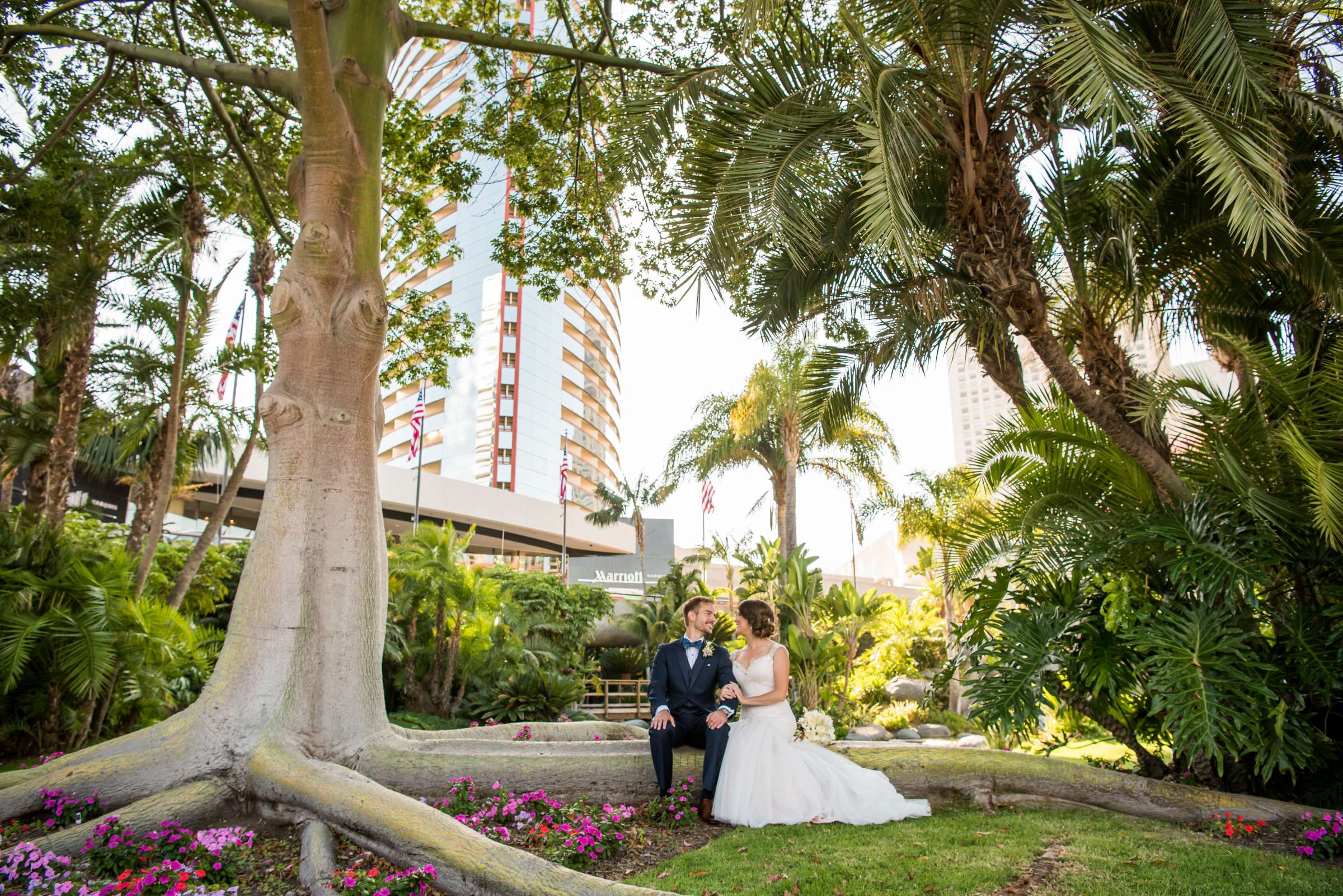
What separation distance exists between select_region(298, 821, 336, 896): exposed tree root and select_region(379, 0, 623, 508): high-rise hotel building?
5590 cm

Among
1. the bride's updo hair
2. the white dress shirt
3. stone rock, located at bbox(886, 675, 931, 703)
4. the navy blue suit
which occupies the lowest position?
stone rock, located at bbox(886, 675, 931, 703)

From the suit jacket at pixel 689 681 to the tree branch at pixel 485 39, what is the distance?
200 inches

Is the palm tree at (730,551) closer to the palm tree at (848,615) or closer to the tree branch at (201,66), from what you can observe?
the palm tree at (848,615)

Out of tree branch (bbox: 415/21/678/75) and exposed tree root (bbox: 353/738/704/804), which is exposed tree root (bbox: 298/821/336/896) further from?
tree branch (bbox: 415/21/678/75)

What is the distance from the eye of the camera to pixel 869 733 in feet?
58.2

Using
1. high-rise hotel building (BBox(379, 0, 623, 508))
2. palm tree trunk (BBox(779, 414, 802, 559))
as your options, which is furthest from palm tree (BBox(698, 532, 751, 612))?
high-rise hotel building (BBox(379, 0, 623, 508))

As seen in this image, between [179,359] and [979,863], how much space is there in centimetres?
1122

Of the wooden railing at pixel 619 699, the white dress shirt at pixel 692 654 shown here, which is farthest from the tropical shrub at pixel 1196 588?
the wooden railing at pixel 619 699

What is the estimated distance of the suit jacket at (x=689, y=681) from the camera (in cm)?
578

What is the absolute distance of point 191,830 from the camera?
4469 mm

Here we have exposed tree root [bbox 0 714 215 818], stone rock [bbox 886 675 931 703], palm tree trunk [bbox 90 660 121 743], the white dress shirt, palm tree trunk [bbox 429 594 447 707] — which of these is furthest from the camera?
stone rock [bbox 886 675 931 703]

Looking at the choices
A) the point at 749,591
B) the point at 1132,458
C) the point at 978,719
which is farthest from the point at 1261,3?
the point at 749,591

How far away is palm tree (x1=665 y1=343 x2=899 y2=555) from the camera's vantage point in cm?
2306

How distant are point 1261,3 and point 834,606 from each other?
689 inches
